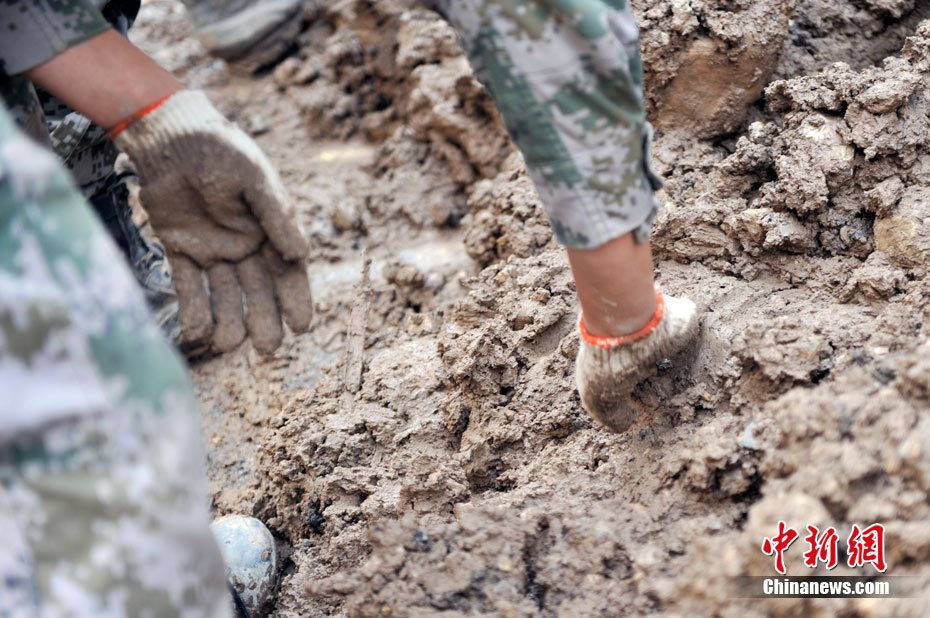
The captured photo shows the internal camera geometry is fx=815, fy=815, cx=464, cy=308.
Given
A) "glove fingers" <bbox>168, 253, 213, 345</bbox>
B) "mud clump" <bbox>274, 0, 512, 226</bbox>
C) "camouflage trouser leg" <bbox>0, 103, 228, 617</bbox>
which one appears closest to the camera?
"camouflage trouser leg" <bbox>0, 103, 228, 617</bbox>

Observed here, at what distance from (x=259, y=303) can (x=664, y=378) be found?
37.0 inches

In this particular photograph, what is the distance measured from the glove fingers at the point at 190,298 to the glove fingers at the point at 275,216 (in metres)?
0.21

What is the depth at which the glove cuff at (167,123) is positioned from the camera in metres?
1.64

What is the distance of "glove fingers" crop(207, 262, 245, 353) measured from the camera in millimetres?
1849

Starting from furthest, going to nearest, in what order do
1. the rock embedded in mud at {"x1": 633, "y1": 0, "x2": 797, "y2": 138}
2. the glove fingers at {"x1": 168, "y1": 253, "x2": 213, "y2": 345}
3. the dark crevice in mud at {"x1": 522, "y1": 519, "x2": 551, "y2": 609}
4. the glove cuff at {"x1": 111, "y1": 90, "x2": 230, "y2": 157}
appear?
1. the rock embedded in mud at {"x1": 633, "y1": 0, "x2": 797, "y2": 138}
2. the glove fingers at {"x1": 168, "y1": 253, "x2": 213, "y2": 345}
3. the glove cuff at {"x1": 111, "y1": 90, "x2": 230, "y2": 157}
4. the dark crevice in mud at {"x1": 522, "y1": 519, "x2": 551, "y2": 609}

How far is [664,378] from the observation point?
1.86 m

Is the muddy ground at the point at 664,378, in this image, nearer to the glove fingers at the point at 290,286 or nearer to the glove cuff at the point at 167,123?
the glove fingers at the point at 290,286

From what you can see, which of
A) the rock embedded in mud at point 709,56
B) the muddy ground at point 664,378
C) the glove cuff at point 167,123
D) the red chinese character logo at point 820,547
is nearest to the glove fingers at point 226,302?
the glove cuff at point 167,123

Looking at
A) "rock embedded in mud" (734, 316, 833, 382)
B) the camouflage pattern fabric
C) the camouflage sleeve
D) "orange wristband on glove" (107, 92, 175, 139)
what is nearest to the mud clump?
the camouflage pattern fabric

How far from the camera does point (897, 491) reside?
1.26 metres

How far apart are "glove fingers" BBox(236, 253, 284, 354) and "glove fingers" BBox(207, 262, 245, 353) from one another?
2cm
